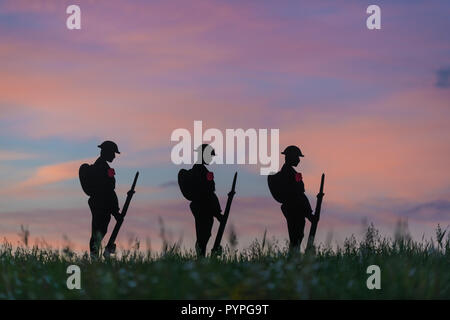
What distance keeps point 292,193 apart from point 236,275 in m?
6.68

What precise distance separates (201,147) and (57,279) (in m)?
6.81

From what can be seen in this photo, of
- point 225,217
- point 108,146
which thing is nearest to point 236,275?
point 225,217

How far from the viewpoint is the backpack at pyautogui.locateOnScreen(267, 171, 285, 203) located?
16.9 metres

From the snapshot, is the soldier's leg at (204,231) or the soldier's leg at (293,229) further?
the soldier's leg at (204,231)

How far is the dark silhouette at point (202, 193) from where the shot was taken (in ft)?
56.0

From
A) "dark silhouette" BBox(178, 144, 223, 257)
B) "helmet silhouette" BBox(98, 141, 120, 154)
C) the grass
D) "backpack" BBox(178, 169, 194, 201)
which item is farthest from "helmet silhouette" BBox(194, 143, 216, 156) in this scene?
the grass

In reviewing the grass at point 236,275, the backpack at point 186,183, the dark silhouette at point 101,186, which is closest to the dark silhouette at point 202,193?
the backpack at point 186,183

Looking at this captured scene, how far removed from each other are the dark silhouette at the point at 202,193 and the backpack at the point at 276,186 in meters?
1.37

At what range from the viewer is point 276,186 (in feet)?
55.5

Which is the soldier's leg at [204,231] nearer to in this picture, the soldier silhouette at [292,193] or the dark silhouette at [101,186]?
the soldier silhouette at [292,193]

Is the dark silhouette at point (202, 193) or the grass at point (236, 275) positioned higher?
the dark silhouette at point (202, 193)

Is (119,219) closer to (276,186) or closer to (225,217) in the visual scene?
(225,217)

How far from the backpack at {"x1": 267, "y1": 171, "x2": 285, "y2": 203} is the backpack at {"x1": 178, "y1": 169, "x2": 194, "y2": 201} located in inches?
73.4
